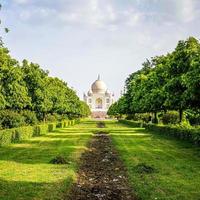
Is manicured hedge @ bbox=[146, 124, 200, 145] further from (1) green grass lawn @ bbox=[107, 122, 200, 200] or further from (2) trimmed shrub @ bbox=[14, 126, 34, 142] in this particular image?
(2) trimmed shrub @ bbox=[14, 126, 34, 142]

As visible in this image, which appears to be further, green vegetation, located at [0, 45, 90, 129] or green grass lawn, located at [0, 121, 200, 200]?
green vegetation, located at [0, 45, 90, 129]

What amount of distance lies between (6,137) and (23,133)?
21.6 ft

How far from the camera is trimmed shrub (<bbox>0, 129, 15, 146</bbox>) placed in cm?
3094

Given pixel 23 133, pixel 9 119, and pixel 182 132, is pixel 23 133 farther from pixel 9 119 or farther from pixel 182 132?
pixel 182 132

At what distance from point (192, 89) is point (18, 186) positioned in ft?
51.9

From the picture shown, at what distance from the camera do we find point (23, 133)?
3878 centimetres

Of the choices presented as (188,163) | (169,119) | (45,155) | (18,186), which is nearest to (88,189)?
(18,186)

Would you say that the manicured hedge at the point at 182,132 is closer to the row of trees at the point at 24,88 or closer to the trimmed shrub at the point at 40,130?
the trimmed shrub at the point at 40,130

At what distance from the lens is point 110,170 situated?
19344 millimetres

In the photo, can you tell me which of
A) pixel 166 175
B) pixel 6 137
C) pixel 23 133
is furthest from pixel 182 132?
pixel 166 175

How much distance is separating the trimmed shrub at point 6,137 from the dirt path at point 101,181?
29.3 ft

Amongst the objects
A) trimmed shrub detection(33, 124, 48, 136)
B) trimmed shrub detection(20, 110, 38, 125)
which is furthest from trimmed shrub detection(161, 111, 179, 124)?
trimmed shrub detection(20, 110, 38, 125)

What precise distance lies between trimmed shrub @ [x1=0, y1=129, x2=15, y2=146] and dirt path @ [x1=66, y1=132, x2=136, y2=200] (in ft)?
29.3

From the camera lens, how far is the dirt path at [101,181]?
13.9 metres
